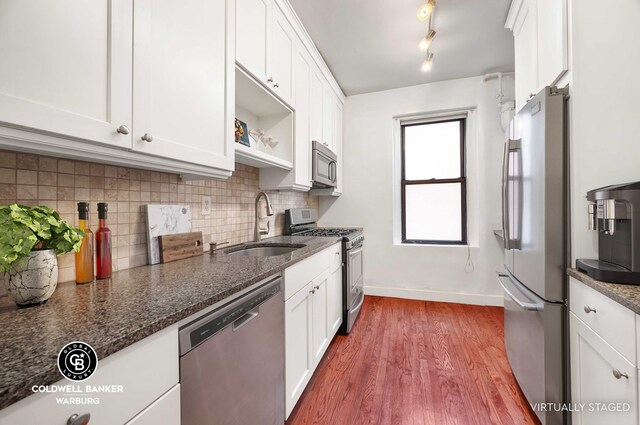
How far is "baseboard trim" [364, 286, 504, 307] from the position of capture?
9.65 feet

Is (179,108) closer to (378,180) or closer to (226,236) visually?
(226,236)

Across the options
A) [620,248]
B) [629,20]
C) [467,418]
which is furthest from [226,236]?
[629,20]

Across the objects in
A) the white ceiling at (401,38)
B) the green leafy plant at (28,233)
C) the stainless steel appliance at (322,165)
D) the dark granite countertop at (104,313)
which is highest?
the white ceiling at (401,38)

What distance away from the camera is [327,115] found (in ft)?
9.28

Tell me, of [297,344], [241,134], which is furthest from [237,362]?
[241,134]

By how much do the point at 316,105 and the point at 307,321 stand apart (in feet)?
6.31

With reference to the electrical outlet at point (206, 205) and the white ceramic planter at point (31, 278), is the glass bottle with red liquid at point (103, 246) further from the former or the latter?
the electrical outlet at point (206, 205)

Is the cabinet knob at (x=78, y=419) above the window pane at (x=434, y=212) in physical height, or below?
below

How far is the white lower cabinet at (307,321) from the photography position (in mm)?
1308

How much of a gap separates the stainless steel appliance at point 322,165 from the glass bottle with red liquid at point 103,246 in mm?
1615

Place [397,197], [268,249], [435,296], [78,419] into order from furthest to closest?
1. [397,197]
2. [435,296]
3. [268,249]
4. [78,419]

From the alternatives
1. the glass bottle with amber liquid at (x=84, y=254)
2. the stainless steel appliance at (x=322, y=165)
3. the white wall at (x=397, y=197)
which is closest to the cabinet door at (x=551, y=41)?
the white wall at (x=397, y=197)

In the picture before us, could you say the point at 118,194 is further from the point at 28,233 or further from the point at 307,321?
the point at 307,321

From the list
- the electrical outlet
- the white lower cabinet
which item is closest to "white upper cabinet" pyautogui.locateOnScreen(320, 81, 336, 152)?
the white lower cabinet
